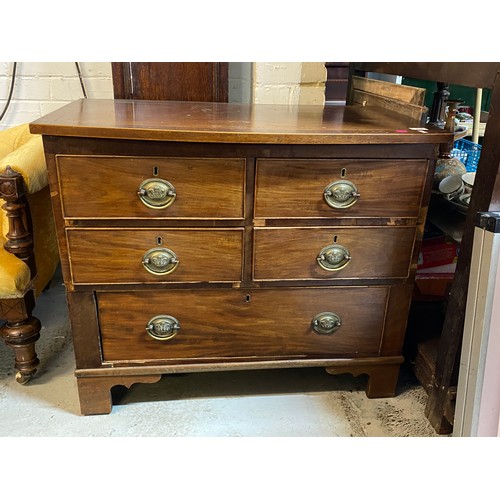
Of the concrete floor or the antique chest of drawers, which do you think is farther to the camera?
the concrete floor

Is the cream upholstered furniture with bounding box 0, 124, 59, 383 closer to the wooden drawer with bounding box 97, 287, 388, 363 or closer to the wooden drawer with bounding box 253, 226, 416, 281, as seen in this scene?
the wooden drawer with bounding box 97, 287, 388, 363

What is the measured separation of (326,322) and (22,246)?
0.83 meters

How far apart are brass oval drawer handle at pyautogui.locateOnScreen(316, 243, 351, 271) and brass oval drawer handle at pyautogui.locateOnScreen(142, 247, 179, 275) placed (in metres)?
0.36

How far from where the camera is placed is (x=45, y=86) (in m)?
1.86

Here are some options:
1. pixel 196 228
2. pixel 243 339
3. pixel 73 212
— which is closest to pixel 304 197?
pixel 196 228

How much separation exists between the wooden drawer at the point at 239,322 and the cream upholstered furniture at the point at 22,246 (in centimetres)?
27

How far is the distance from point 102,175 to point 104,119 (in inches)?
6.2

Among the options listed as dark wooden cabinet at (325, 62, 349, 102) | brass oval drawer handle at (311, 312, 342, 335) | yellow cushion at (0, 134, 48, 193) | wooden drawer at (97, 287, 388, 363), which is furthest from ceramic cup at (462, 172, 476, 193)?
yellow cushion at (0, 134, 48, 193)

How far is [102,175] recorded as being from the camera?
1.04 m

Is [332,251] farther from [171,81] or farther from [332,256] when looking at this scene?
[171,81]

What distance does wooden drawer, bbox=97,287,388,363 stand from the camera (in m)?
1.19
